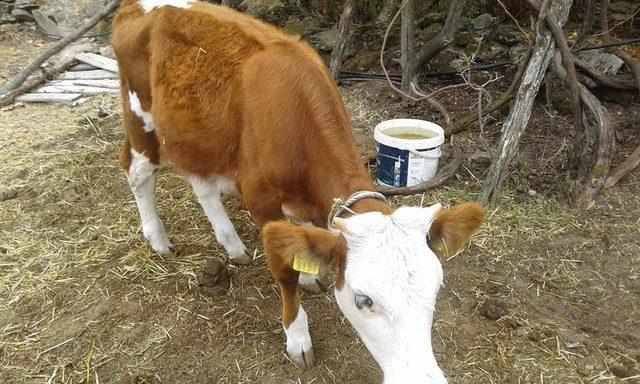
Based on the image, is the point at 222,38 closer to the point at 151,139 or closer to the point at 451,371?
the point at 151,139

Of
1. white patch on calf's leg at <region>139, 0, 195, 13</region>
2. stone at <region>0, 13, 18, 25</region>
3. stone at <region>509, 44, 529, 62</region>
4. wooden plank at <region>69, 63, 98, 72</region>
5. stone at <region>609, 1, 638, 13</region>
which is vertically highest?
white patch on calf's leg at <region>139, 0, 195, 13</region>

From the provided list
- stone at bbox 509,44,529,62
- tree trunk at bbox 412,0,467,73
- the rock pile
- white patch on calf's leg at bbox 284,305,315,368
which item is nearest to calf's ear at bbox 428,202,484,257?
white patch on calf's leg at bbox 284,305,315,368

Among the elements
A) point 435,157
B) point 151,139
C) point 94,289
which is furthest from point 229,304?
point 435,157

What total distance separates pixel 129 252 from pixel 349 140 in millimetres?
2159

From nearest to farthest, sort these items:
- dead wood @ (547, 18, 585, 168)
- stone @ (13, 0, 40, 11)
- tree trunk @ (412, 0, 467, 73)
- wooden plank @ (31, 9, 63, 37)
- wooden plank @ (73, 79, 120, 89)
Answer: dead wood @ (547, 18, 585, 168) → tree trunk @ (412, 0, 467, 73) → wooden plank @ (73, 79, 120, 89) → wooden plank @ (31, 9, 63, 37) → stone @ (13, 0, 40, 11)

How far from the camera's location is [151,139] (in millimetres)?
3818

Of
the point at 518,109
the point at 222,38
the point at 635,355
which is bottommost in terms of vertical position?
the point at 635,355

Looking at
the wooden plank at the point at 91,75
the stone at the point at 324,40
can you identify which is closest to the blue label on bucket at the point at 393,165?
the stone at the point at 324,40

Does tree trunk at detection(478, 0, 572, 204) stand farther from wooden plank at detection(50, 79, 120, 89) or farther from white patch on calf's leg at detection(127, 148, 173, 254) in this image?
wooden plank at detection(50, 79, 120, 89)

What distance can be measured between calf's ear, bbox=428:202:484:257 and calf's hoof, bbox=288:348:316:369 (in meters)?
1.12

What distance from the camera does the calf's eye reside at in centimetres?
213

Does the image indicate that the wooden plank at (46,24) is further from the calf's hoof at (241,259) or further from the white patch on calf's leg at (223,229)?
the calf's hoof at (241,259)

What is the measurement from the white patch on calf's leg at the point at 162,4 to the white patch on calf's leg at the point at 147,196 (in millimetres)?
983

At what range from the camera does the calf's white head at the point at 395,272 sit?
6.66ft
